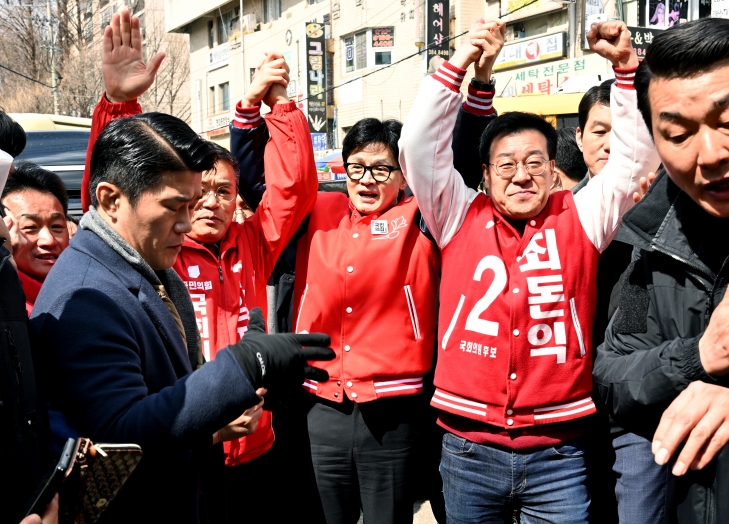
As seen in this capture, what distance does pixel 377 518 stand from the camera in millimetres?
2879

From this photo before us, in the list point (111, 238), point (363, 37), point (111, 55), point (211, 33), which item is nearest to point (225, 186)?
point (111, 55)

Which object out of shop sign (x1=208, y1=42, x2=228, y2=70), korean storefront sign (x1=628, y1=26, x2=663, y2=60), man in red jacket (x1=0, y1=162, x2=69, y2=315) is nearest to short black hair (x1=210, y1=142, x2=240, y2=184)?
man in red jacket (x1=0, y1=162, x2=69, y2=315)

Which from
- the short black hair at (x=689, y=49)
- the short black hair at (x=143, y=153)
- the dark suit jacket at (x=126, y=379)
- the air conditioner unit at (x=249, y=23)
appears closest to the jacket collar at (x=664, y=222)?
the short black hair at (x=689, y=49)

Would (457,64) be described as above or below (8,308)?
above

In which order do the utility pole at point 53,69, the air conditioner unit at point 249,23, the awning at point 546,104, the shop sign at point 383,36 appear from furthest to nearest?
the air conditioner unit at point 249,23
the utility pole at point 53,69
the shop sign at point 383,36
the awning at point 546,104

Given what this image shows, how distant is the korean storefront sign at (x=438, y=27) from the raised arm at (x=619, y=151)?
1543 centimetres

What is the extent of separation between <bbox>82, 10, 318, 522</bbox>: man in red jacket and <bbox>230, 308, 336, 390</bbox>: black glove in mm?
1128

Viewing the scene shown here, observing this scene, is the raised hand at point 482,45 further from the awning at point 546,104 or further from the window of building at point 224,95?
the window of building at point 224,95

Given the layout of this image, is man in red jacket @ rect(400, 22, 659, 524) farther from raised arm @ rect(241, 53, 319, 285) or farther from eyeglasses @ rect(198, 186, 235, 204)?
eyeglasses @ rect(198, 186, 235, 204)

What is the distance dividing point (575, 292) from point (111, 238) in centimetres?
158

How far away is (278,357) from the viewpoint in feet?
5.59

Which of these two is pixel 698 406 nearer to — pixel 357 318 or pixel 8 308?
pixel 8 308

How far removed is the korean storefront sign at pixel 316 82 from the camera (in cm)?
2261

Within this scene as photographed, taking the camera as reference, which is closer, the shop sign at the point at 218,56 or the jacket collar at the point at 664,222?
the jacket collar at the point at 664,222
